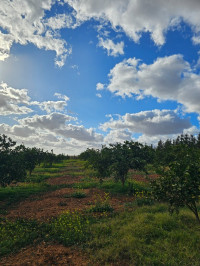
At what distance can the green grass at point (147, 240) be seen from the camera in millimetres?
6395

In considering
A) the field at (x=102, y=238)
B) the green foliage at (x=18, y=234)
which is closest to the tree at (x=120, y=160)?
the field at (x=102, y=238)

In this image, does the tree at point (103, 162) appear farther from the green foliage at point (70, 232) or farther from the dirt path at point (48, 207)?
the green foliage at point (70, 232)

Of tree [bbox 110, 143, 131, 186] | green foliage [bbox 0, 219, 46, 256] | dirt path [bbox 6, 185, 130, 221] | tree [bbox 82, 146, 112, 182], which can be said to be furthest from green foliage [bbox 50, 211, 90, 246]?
tree [bbox 82, 146, 112, 182]

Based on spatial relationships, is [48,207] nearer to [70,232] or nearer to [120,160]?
[70,232]

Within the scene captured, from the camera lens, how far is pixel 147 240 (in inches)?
302

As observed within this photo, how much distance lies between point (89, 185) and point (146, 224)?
14.4 m

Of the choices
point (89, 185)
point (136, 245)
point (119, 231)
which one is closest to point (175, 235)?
point (136, 245)

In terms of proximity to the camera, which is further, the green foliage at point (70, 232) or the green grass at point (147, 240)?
the green foliage at point (70, 232)

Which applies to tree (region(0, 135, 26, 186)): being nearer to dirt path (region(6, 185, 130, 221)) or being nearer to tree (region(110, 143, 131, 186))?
dirt path (region(6, 185, 130, 221))

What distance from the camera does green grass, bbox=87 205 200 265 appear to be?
6.39 m

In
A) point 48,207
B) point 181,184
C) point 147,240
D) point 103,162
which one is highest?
point 103,162

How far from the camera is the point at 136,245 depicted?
7184 mm

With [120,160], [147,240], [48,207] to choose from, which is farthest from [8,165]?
[147,240]

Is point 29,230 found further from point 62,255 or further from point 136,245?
point 136,245
